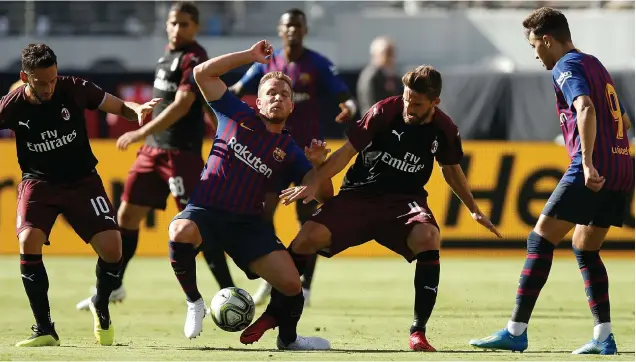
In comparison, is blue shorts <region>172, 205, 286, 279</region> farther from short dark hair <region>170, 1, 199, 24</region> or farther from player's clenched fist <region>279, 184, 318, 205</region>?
short dark hair <region>170, 1, 199, 24</region>

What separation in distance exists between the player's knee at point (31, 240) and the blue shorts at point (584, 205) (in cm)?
327

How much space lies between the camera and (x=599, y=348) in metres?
7.88

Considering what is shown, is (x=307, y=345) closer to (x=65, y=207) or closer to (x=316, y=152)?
(x=316, y=152)

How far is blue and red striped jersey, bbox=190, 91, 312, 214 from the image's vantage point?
26.5 ft

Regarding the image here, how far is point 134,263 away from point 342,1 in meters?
14.0

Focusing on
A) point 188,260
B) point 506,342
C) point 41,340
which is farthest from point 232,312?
point 506,342

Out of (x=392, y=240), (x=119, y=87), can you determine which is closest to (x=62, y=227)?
(x=119, y=87)

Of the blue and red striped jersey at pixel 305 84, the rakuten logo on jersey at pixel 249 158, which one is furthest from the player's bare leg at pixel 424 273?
the blue and red striped jersey at pixel 305 84

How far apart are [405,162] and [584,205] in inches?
47.8

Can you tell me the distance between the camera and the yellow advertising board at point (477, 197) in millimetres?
14711

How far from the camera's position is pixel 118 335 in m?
8.88

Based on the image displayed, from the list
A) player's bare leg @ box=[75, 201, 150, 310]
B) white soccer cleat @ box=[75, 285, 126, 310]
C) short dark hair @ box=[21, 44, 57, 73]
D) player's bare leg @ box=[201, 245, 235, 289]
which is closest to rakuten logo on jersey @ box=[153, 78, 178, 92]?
player's bare leg @ box=[75, 201, 150, 310]

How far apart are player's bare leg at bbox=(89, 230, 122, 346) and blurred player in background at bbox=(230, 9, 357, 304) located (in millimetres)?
2651

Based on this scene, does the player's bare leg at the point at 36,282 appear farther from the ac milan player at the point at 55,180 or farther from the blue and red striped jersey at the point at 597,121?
the blue and red striped jersey at the point at 597,121
